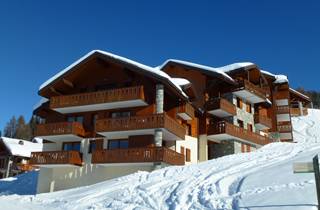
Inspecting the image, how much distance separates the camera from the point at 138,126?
938 inches

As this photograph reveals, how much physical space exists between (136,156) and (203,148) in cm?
820

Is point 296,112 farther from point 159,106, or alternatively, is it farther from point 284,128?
point 159,106

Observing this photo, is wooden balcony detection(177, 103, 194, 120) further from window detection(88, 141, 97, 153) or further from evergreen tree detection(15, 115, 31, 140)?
evergreen tree detection(15, 115, 31, 140)

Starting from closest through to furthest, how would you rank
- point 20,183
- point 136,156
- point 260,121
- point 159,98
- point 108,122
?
point 136,156 < point 108,122 < point 159,98 < point 260,121 < point 20,183

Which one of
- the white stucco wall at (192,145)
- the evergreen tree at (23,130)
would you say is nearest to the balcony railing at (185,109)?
the white stucco wall at (192,145)

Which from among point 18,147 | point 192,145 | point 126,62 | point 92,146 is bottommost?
point 92,146

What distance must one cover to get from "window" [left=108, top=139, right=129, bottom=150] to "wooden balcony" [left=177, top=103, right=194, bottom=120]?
14.4ft

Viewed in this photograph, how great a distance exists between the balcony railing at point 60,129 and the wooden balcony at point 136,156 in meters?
2.46

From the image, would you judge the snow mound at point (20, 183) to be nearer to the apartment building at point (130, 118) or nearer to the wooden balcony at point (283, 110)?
the apartment building at point (130, 118)

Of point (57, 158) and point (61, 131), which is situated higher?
point (61, 131)

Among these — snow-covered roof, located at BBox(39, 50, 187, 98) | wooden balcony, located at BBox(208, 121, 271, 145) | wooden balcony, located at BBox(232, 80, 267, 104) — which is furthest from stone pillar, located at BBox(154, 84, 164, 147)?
wooden balcony, located at BBox(232, 80, 267, 104)

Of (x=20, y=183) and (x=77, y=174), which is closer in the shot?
(x=77, y=174)

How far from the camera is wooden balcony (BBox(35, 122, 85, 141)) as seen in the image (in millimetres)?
25781

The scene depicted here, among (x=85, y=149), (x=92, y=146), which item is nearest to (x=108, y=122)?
(x=92, y=146)
